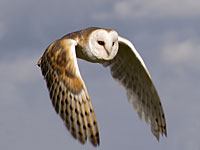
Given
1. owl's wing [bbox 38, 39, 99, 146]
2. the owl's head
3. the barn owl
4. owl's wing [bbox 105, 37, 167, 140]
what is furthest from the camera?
owl's wing [bbox 105, 37, 167, 140]

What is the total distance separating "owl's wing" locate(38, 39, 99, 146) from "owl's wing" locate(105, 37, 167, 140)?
2.18 m

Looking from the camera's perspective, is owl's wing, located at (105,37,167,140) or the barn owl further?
owl's wing, located at (105,37,167,140)

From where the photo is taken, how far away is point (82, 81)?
13.2m

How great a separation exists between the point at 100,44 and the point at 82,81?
4.34ft

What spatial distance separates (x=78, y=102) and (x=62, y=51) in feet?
3.10

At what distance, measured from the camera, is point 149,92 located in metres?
16.1

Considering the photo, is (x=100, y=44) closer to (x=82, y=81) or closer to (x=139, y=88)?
(x=82, y=81)

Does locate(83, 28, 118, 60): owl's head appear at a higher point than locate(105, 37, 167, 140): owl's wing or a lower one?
higher

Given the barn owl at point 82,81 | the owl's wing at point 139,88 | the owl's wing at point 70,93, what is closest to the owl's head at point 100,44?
the barn owl at point 82,81

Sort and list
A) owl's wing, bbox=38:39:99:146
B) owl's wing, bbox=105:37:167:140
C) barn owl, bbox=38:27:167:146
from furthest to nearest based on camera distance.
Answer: owl's wing, bbox=105:37:167:140, barn owl, bbox=38:27:167:146, owl's wing, bbox=38:39:99:146

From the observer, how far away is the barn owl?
13.0m

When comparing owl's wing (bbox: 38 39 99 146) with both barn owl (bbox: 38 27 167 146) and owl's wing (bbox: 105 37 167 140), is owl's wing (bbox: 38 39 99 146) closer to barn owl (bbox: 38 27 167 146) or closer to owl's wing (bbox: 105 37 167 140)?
barn owl (bbox: 38 27 167 146)

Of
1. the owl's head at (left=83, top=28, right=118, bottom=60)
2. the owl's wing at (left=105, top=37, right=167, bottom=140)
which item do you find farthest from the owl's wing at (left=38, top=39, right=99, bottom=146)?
the owl's wing at (left=105, top=37, right=167, bottom=140)

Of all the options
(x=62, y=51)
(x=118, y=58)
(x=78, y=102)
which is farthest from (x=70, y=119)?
→ (x=118, y=58)
